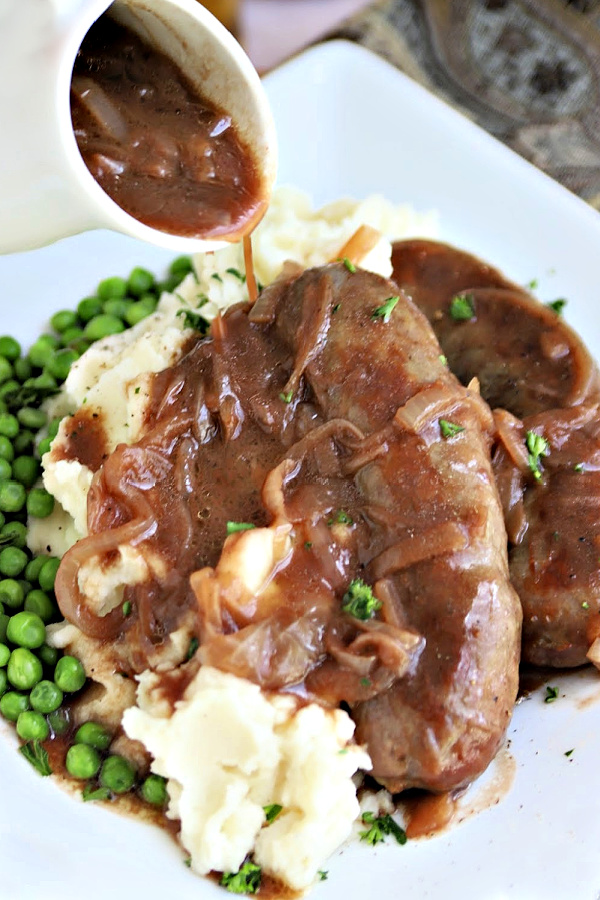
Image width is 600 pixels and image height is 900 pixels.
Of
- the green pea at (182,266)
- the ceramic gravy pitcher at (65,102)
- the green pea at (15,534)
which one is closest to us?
the ceramic gravy pitcher at (65,102)

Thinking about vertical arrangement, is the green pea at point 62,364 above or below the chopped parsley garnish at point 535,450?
below

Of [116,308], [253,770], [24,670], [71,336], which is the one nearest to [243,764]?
[253,770]

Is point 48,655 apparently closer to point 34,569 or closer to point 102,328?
point 34,569

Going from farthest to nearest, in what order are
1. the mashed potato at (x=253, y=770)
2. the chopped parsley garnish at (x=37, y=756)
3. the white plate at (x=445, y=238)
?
the chopped parsley garnish at (x=37, y=756) < the white plate at (x=445, y=238) < the mashed potato at (x=253, y=770)

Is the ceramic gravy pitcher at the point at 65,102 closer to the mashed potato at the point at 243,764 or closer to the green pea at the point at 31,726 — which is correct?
the mashed potato at the point at 243,764

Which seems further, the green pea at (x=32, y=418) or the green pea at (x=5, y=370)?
the green pea at (x=5, y=370)

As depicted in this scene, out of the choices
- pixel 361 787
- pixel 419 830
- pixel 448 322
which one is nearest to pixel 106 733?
pixel 361 787

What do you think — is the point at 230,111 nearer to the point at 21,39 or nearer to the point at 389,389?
the point at 21,39

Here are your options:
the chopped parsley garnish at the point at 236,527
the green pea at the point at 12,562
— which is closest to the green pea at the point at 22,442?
the green pea at the point at 12,562
